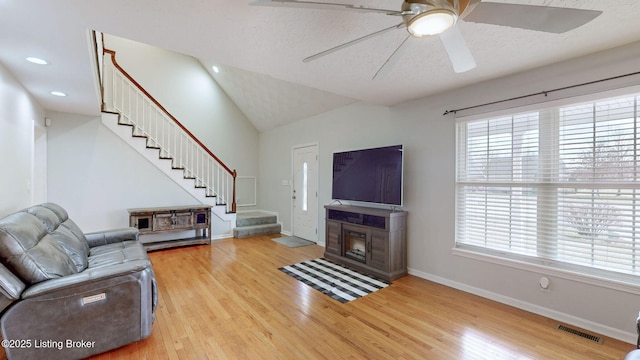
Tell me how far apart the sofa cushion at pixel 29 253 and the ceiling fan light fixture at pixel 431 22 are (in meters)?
2.88

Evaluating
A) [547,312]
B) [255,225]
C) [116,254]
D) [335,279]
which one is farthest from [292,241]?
[547,312]

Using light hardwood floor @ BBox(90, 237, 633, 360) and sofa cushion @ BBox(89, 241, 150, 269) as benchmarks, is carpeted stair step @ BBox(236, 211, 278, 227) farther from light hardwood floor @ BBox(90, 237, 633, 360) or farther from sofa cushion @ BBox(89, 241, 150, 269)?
sofa cushion @ BBox(89, 241, 150, 269)

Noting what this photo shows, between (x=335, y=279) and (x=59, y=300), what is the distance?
265 centimetres

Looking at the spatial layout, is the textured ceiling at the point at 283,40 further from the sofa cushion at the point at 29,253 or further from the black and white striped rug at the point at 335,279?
the black and white striped rug at the point at 335,279

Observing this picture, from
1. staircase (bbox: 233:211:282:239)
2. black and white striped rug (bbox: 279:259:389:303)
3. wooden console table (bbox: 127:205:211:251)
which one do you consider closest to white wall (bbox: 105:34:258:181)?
staircase (bbox: 233:211:282:239)

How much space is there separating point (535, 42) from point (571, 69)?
68cm

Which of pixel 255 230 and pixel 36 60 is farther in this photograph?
pixel 255 230

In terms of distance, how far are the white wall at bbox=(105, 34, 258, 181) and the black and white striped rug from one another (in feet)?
13.5

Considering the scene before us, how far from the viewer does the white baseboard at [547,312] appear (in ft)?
7.46

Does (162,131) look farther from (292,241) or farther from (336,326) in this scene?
(336,326)

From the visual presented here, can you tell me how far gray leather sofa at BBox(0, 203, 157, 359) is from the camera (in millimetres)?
1753

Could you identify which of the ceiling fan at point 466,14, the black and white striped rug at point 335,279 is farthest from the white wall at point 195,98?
the ceiling fan at point 466,14

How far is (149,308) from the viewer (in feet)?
7.18

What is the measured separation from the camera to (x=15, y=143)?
2.87 meters
